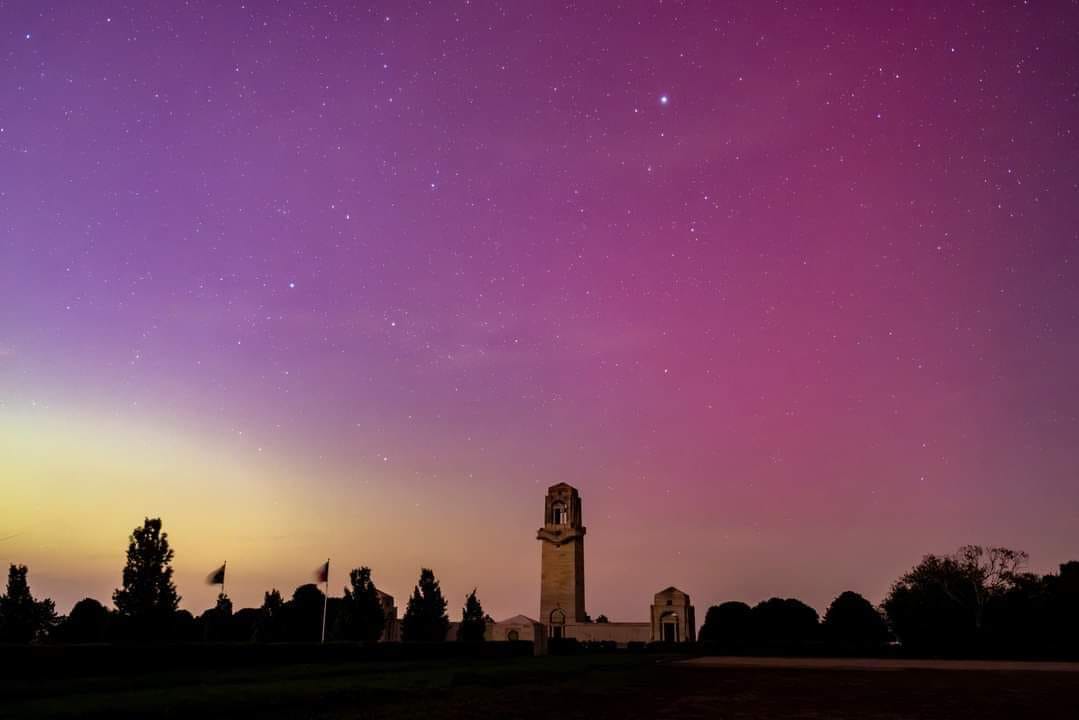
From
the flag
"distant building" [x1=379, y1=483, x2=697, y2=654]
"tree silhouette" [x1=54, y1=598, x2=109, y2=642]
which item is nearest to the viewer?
the flag

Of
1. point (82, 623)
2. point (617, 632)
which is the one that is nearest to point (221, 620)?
point (82, 623)

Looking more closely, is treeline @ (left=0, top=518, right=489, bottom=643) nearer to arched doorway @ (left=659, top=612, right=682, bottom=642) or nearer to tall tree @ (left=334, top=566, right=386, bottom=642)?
tall tree @ (left=334, top=566, right=386, bottom=642)

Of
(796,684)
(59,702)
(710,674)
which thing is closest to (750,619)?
(710,674)

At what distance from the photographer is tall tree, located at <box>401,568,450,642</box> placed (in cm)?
6615

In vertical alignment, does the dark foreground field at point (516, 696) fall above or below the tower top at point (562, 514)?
below

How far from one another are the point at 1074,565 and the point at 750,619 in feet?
119

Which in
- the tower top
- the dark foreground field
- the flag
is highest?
the tower top

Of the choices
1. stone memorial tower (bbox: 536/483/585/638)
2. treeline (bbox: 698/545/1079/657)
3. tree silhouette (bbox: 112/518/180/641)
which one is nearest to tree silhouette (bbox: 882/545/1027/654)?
treeline (bbox: 698/545/1079/657)

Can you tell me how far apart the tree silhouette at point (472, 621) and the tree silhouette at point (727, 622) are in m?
24.7

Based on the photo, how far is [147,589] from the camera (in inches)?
1699

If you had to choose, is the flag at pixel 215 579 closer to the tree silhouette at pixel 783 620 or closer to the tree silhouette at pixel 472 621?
the tree silhouette at pixel 472 621

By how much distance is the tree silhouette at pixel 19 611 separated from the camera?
55469mm

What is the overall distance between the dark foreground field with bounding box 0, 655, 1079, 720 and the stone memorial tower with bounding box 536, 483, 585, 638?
5334cm

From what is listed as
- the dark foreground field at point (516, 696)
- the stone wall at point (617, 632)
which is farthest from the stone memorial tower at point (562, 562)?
the dark foreground field at point (516, 696)
